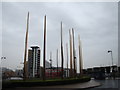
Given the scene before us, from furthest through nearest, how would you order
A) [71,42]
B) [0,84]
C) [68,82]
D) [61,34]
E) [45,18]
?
[71,42]
[61,34]
[45,18]
[68,82]
[0,84]

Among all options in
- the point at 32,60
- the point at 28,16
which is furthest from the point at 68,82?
the point at 32,60

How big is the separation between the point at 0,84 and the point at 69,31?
15.4 metres

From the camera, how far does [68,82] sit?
20516mm

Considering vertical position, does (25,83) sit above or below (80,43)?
below

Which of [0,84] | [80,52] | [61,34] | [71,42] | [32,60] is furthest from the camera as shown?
[32,60]

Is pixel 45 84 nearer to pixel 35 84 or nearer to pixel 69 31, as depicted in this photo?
pixel 35 84

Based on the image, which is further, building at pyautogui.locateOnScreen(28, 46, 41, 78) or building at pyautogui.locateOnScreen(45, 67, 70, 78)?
building at pyautogui.locateOnScreen(28, 46, 41, 78)

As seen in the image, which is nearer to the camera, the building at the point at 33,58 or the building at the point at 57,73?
the building at the point at 57,73

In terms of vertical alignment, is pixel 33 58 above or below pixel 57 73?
above

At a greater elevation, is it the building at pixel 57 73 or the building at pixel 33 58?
the building at pixel 33 58

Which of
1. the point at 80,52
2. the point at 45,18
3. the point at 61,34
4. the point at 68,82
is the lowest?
the point at 68,82

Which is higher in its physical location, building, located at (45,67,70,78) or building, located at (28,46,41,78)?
building, located at (28,46,41,78)

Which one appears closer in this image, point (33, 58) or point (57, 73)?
point (57, 73)

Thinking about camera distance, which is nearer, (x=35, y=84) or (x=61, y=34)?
(x=35, y=84)
